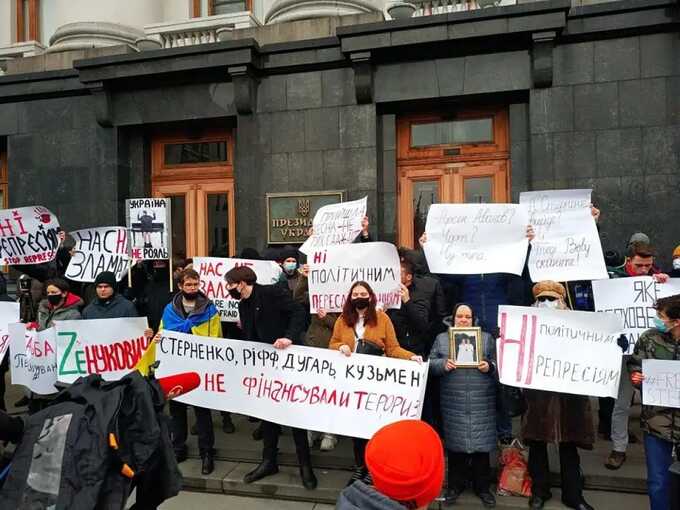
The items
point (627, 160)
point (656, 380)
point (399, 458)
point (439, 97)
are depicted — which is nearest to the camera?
point (399, 458)

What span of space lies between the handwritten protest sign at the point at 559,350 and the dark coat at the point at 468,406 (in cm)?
19

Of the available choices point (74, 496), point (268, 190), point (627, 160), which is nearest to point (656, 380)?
point (74, 496)

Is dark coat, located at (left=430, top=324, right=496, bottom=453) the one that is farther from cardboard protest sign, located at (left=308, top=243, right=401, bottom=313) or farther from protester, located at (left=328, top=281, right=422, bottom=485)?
cardboard protest sign, located at (left=308, top=243, right=401, bottom=313)

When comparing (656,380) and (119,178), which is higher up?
(119,178)

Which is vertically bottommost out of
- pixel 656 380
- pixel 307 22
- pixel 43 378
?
pixel 43 378

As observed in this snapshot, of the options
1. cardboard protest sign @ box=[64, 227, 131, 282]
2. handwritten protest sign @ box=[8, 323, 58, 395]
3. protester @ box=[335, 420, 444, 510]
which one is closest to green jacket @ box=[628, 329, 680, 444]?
protester @ box=[335, 420, 444, 510]

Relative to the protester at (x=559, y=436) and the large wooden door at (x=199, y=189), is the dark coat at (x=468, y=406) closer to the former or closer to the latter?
the protester at (x=559, y=436)

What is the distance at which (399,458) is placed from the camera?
1561 millimetres

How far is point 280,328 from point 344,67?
4.96m

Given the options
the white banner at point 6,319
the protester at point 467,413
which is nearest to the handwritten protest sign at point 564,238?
the protester at point 467,413

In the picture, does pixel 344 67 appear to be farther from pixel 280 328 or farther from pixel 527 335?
pixel 527 335

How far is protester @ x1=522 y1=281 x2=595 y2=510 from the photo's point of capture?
14.4 feet

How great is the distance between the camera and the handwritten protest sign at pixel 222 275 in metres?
6.43

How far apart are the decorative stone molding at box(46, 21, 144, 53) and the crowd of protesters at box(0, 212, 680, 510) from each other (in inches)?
225
